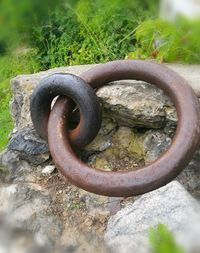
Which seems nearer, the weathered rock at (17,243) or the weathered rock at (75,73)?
the weathered rock at (17,243)

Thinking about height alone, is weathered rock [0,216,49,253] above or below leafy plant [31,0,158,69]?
above


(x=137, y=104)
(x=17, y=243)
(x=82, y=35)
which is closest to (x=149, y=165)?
(x=137, y=104)

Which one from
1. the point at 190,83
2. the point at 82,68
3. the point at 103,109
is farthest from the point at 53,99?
the point at 190,83

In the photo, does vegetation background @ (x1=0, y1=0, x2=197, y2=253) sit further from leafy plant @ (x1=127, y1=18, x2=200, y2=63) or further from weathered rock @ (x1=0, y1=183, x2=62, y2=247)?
weathered rock @ (x1=0, y1=183, x2=62, y2=247)

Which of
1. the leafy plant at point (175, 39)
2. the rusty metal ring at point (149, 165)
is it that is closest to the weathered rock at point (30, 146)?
the rusty metal ring at point (149, 165)

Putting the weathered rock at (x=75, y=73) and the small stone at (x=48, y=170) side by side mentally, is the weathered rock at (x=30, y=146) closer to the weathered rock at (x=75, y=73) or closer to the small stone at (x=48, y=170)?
the small stone at (x=48, y=170)

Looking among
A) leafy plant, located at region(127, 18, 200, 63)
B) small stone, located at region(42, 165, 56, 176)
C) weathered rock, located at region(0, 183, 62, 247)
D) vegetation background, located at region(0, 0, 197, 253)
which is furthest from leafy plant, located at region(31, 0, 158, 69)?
weathered rock, located at region(0, 183, 62, 247)

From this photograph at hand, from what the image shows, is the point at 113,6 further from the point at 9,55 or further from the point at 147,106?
the point at 147,106
